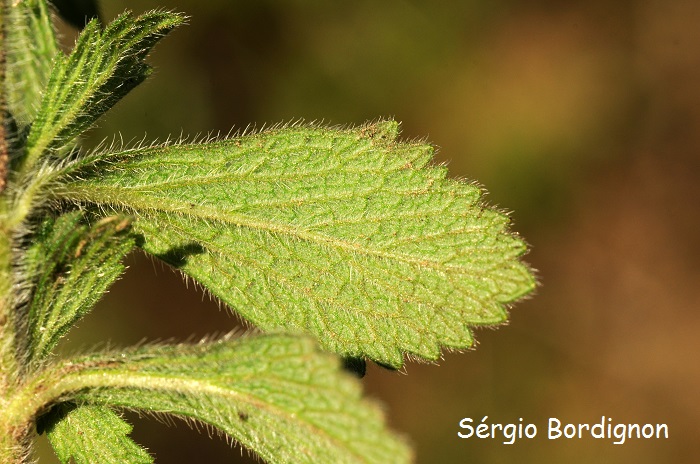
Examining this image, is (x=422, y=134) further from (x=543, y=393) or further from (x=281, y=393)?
(x=281, y=393)

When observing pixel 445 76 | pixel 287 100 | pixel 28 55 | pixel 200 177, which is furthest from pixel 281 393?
pixel 445 76

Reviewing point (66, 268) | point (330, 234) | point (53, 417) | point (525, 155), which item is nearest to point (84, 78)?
point (66, 268)

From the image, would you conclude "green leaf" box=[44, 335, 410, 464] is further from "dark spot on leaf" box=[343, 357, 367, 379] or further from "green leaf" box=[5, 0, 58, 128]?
"green leaf" box=[5, 0, 58, 128]

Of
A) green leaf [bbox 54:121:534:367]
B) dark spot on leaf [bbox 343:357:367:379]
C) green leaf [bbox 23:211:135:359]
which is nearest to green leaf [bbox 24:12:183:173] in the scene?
green leaf [bbox 54:121:534:367]

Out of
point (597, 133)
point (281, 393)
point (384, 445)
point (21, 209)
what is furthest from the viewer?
point (597, 133)

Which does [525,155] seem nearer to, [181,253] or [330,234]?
[330,234]

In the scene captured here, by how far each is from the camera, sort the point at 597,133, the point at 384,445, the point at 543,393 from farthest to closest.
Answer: the point at 597,133
the point at 543,393
the point at 384,445

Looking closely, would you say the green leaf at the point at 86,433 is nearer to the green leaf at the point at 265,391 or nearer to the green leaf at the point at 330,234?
the green leaf at the point at 265,391
